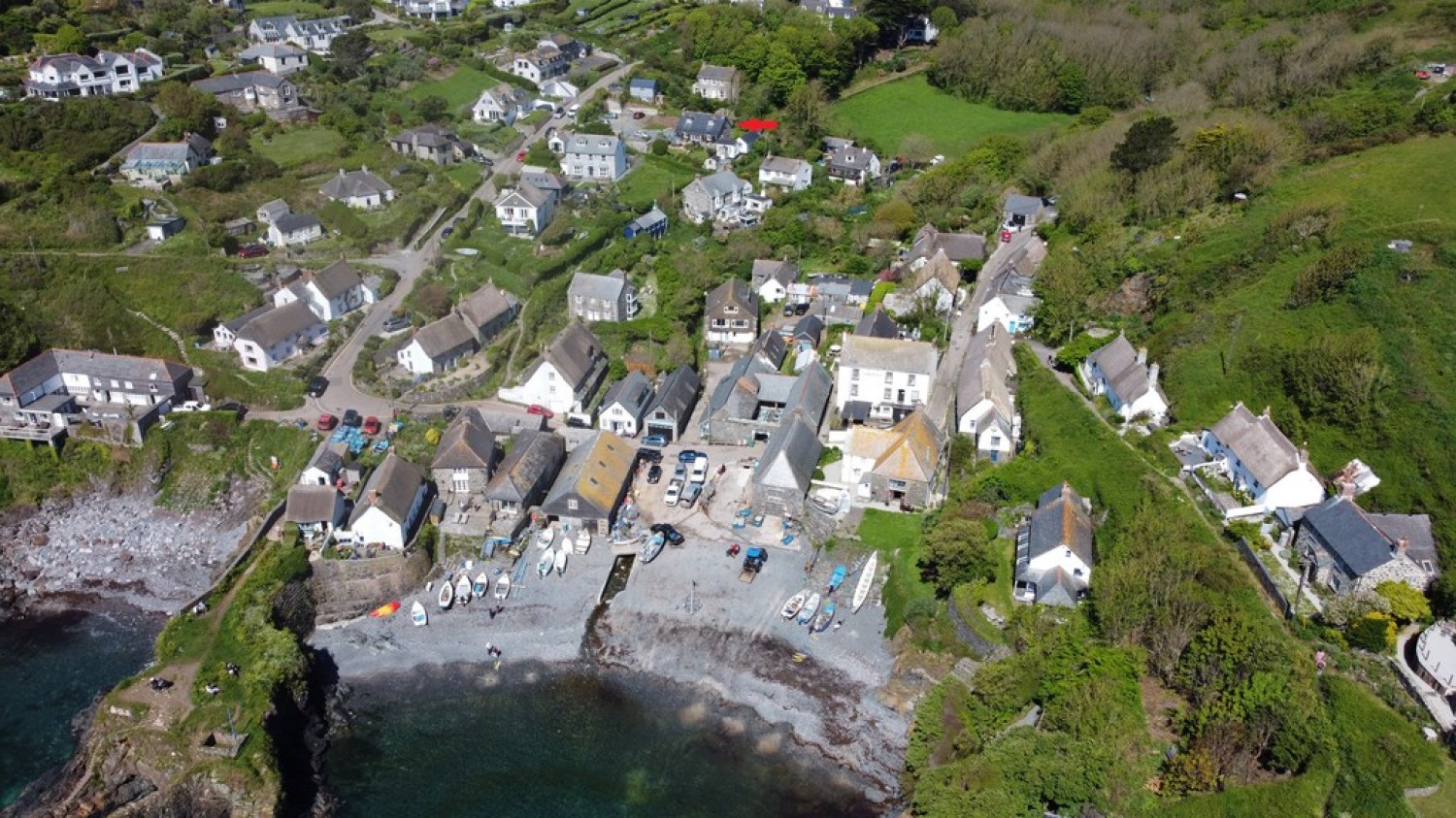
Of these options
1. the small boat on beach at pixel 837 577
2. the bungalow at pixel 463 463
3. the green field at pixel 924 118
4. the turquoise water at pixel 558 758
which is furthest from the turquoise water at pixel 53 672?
the green field at pixel 924 118

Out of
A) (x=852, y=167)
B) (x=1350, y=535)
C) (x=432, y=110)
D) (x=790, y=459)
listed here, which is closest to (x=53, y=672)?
(x=790, y=459)

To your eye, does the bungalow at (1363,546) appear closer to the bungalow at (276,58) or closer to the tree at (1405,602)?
the tree at (1405,602)

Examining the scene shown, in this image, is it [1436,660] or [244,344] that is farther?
[244,344]

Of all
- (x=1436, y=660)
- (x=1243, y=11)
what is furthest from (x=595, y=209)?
(x=1243, y=11)

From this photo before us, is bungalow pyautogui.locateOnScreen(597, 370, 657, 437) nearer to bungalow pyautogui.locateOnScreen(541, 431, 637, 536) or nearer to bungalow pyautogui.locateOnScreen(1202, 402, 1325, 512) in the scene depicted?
bungalow pyautogui.locateOnScreen(541, 431, 637, 536)

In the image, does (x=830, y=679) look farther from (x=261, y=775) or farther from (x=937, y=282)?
(x=937, y=282)

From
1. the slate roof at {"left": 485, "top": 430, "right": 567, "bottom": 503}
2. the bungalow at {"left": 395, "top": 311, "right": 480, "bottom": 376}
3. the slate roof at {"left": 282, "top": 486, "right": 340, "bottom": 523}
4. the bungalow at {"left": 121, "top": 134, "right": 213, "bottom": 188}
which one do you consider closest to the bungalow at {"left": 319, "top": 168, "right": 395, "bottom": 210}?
the bungalow at {"left": 121, "top": 134, "right": 213, "bottom": 188}
